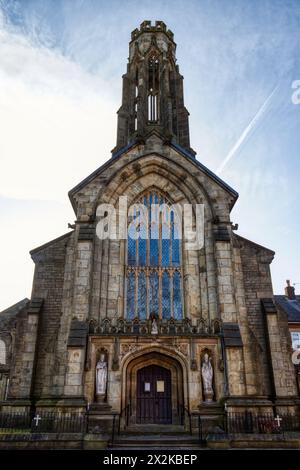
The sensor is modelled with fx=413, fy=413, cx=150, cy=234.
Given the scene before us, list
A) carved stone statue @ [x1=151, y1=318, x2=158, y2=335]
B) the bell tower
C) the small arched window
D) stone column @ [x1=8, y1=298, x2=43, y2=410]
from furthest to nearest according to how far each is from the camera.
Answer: the small arched window < the bell tower < carved stone statue @ [x1=151, y1=318, x2=158, y2=335] < stone column @ [x1=8, y1=298, x2=43, y2=410]

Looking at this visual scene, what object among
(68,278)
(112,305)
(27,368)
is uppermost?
(68,278)

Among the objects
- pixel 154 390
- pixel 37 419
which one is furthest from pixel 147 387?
Result: pixel 37 419

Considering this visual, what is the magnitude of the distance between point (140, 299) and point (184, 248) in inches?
129

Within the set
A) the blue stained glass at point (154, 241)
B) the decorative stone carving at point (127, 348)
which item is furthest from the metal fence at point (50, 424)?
the blue stained glass at point (154, 241)

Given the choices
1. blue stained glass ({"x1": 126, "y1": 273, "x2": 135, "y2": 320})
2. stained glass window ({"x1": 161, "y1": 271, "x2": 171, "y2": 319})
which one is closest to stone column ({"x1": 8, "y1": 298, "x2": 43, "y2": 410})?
blue stained glass ({"x1": 126, "y1": 273, "x2": 135, "y2": 320})

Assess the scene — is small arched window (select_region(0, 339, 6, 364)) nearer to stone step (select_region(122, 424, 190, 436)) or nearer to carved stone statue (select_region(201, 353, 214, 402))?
stone step (select_region(122, 424, 190, 436))

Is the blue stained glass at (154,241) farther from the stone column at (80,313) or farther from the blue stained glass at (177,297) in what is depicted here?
the stone column at (80,313)

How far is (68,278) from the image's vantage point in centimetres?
1866

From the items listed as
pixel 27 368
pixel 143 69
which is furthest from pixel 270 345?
pixel 143 69

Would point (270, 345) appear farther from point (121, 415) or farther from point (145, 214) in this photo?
point (145, 214)

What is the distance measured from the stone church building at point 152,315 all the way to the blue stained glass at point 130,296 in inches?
1.9

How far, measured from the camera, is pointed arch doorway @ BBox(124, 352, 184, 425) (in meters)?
16.1

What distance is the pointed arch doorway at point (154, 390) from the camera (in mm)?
16141

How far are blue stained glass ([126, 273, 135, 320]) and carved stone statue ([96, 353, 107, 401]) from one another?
8.75 feet
